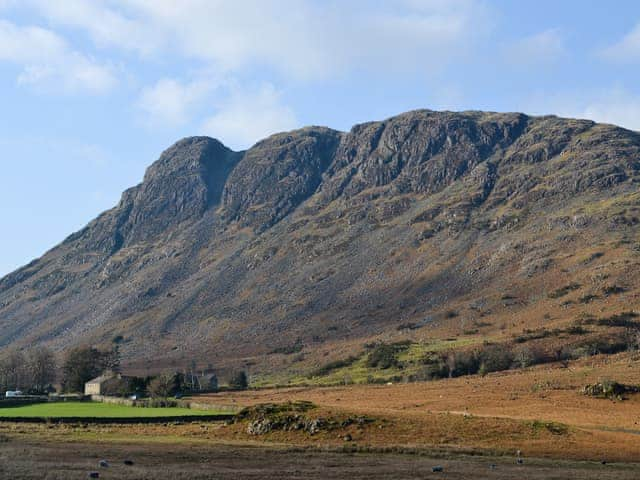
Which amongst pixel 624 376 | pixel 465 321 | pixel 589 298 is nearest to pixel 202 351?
pixel 465 321

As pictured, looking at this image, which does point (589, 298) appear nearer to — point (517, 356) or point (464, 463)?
point (517, 356)

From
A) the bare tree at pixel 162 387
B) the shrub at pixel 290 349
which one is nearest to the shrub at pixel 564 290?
the shrub at pixel 290 349

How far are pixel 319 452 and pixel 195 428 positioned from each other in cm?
1744

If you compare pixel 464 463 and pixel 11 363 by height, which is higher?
pixel 11 363

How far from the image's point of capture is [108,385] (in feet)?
388

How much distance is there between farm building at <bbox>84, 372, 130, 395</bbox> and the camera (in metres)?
116

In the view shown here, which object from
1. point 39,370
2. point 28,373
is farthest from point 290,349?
point 28,373

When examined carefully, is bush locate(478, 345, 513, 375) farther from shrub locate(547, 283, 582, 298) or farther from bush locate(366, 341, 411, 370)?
shrub locate(547, 283, 582, 298)

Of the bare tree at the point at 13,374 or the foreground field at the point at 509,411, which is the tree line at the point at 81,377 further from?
the foreground field at the point at 509,411

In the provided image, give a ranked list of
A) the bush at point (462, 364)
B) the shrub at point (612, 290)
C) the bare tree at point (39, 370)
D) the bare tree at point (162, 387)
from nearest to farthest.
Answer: the bare tree at point (162, 387)
the bush at point (462, 364)
the bare tree at point (39, 370)
the shrub at point (612, 290)

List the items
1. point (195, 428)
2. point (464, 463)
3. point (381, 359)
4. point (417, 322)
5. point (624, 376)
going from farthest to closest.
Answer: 1. point (417, 322)
2. point (381, 359)
3. point (624, 376)
4. point (195, 428)
5. point (464, 463)

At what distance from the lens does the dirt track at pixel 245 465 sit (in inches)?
1415

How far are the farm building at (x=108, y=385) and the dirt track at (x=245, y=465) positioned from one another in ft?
228

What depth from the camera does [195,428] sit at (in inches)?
2397
